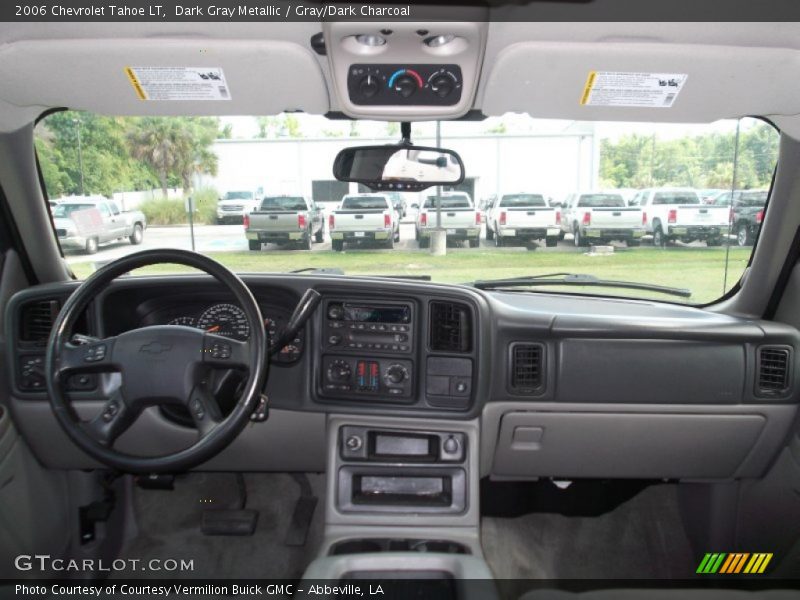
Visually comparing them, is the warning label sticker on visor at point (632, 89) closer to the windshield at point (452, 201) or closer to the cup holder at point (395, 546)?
the windshield at point (452, 201)

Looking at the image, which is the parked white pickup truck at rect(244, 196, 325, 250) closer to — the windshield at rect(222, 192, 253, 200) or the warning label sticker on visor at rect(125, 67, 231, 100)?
the windshield at rect(222, 192, 253, 200)

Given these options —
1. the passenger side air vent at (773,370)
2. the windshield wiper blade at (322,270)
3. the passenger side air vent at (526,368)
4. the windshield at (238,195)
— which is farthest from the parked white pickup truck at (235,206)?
the passenger side air vent at (773,370)

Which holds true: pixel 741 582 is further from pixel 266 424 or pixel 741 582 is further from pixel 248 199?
pixel 248 199

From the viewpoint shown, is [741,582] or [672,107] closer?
[672,107]

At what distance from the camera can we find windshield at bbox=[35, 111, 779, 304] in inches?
112

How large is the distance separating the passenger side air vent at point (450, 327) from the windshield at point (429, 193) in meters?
0.24

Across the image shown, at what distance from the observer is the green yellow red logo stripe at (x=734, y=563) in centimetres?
311

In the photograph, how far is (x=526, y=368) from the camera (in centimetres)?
282

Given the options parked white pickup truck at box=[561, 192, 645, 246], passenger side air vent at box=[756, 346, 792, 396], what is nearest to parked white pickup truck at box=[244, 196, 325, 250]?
parked white pickup truck at box=[561, 192, 645, 246]

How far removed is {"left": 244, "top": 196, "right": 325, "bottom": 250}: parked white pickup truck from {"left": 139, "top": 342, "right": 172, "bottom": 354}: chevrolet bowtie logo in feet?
3.08

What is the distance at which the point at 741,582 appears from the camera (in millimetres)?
3123

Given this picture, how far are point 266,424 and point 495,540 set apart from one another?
144 centimetres

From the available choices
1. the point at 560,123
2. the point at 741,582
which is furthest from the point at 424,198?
the point at 741,582

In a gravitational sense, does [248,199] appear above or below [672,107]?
below
